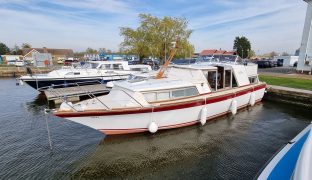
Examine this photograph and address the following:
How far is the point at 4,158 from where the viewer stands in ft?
24.5

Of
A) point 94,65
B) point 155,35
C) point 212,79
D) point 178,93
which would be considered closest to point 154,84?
point 178,93

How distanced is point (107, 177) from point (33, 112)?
8843 millimetres

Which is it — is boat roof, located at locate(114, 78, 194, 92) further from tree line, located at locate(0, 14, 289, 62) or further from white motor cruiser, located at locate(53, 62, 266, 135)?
tree line, located at locate(0, 14, 289, 62)

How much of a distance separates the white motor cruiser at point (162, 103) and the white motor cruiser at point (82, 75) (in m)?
6.75

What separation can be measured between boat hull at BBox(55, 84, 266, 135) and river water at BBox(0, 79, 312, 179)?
0.46 m

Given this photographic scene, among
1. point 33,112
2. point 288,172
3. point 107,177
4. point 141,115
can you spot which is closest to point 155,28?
point 33,112

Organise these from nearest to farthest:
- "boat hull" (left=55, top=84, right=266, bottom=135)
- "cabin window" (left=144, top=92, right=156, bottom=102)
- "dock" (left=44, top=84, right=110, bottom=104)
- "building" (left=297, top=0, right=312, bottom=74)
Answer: "boat hull" (left=55, top=84, right=266, bottom=135) → "cabin window" (left=144, top=92, right=156, bottom=102) → "dock" (left=44, top=84, right=110, bottom=104) → "building" (left=297, top=0, right=312, bottom=74)

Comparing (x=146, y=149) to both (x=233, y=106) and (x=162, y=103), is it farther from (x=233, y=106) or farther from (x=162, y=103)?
(x=233, y=106)

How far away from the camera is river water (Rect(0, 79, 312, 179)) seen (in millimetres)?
6695

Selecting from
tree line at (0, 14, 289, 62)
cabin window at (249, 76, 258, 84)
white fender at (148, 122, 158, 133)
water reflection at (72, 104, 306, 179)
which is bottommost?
water reflection at (72, 104, 306, 179)

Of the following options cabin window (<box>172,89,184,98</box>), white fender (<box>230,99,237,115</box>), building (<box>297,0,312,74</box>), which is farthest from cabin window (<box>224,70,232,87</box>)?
building (<box>297,0,312,74</box>)

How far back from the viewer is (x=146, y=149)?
8.09m

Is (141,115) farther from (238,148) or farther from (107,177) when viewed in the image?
(238,148)

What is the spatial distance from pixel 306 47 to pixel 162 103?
2282cm
